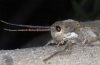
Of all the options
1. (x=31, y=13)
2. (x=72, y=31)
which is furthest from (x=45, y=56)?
(x=31, y=13)

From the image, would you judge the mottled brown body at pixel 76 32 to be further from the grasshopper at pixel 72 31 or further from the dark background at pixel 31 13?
the dark background at pixel 31 13

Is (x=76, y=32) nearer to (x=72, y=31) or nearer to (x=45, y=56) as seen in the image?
(x=72, y=31)

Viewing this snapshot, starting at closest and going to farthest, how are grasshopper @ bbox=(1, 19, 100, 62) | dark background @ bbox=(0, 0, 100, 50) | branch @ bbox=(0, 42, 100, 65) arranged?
branch @ bbox=(0, 42, 100, 65) < grasshopper @ bbox=(1, 19, 100, 62) < dark background @ bbox=(0, 0, 100, 50)

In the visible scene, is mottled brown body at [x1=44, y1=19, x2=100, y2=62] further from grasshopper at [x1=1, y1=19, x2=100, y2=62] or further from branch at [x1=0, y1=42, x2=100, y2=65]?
branch at [x1=0, y1=42, x2=100, y2=65]

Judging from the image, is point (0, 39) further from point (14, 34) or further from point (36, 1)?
point (36, 1)

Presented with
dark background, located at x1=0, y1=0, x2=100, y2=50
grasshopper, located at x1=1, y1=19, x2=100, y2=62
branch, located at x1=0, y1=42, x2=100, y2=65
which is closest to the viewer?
branch, located at x1=0, y1=42, x2=100, y2=65

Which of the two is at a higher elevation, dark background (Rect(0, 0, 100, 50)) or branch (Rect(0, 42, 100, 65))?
branch (Rect(0, 42, 100, 65))

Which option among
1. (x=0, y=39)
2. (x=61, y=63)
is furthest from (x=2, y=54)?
(x=0, y=39)

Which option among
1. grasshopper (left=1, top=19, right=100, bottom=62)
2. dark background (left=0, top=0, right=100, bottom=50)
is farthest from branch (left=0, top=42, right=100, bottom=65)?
dark background (left=0, top=0, right=100, bottom=50)

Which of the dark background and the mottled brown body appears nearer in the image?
the mottled brown body
